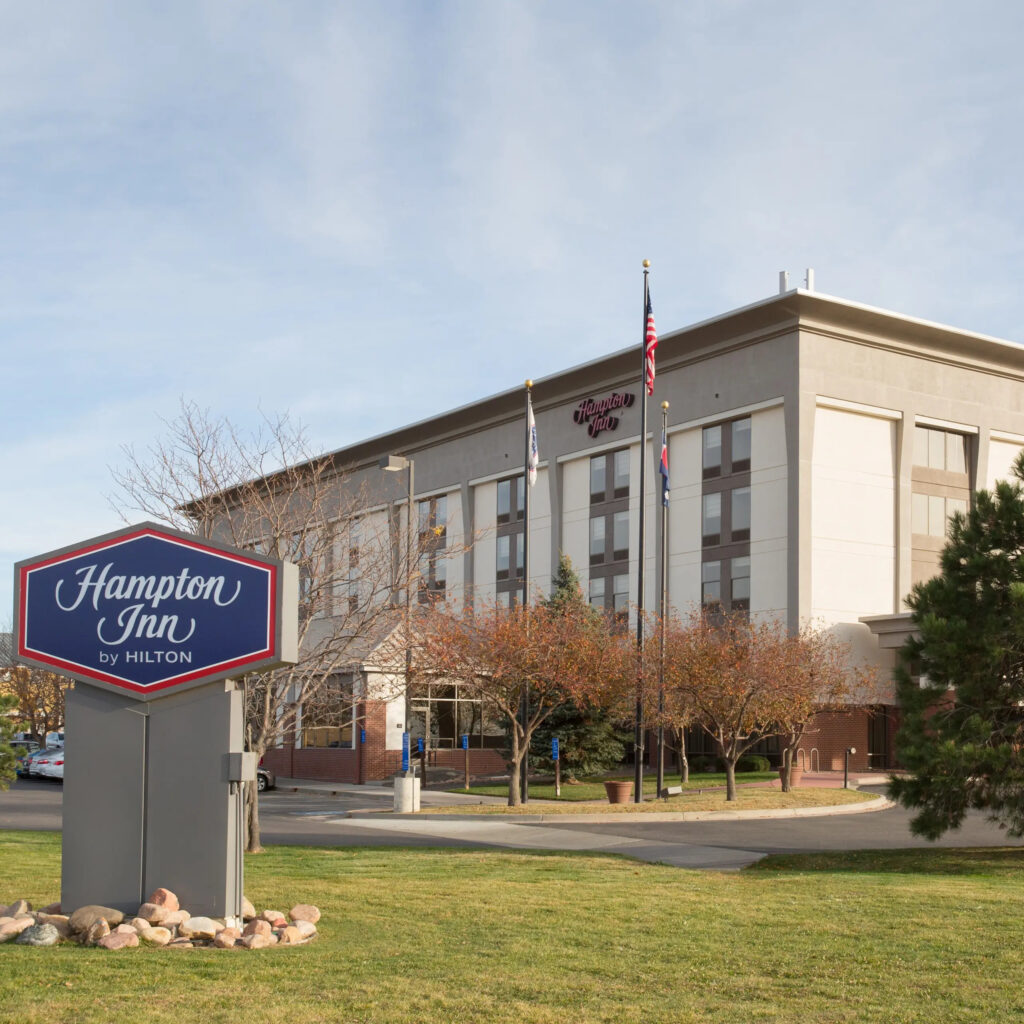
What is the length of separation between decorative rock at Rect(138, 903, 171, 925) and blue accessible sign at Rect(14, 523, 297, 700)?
71.3 inches

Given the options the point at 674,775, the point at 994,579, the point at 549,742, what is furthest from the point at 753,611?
the point at 994,579

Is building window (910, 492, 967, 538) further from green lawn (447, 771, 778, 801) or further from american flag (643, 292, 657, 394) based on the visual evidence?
american flag (643, 292, 657, 394)

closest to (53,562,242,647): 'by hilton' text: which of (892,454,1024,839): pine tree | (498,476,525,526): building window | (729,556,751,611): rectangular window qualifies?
(892,454,1024,839): pine tree

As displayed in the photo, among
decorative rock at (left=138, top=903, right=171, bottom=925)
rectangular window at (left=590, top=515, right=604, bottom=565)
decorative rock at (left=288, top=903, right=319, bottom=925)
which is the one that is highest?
rectangular window at (left=590, top=515, right=604, bottom=565)

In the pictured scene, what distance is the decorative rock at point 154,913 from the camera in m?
10.7

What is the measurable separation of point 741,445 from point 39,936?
145 ft

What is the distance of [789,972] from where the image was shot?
30.8ft

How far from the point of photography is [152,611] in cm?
1182

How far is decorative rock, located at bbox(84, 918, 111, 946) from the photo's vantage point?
10.3m

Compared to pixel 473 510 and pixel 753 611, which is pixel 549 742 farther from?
pixel 473 510

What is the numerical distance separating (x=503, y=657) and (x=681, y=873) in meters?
15.9

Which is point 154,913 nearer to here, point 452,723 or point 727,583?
point 452,723

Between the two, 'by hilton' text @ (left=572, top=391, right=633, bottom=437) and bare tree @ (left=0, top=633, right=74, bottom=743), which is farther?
bare tree @ (left=0, top=633, right=74, bottom=743)

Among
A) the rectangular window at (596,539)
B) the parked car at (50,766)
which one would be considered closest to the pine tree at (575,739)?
the rectangular window at (596,539)
